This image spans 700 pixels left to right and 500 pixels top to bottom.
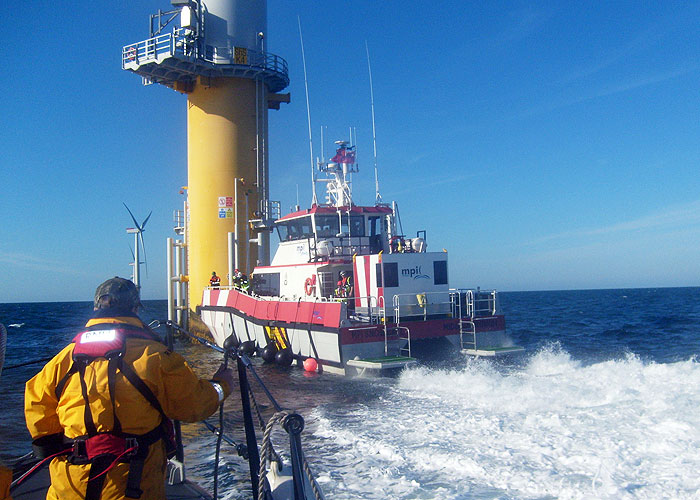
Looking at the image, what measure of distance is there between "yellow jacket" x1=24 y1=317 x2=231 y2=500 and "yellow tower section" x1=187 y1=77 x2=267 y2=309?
18.7m

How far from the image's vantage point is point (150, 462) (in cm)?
258

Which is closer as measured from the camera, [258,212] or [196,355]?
[196,355]

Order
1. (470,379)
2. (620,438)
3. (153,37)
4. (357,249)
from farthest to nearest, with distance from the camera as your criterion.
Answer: (153,37)
(357,249)
(470,379)
(620,438)

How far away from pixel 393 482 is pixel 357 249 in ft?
31.0

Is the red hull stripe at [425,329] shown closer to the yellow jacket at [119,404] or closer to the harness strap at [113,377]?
the yellow jacket at [119,404]

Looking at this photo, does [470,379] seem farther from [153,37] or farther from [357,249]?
[153,37]

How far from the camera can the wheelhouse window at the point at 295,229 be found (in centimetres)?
1555

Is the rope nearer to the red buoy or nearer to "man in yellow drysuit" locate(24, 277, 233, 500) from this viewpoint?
"man in yellow drysuit" locate(24, 277, 233, 500)

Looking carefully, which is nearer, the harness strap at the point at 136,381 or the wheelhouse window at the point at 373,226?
the harness strap at the point at 136,381

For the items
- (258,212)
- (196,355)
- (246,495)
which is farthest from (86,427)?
(258,212)

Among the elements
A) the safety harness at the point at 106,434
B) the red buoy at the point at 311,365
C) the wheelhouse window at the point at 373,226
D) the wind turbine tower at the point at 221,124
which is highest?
the wind turbine tower at the point at 221,124

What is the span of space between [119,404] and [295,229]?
13.7 m

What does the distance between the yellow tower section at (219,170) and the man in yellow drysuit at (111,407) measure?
18.7m

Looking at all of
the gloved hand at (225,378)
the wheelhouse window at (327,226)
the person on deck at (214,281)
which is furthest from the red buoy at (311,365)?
the gloved hand at (225,378)
